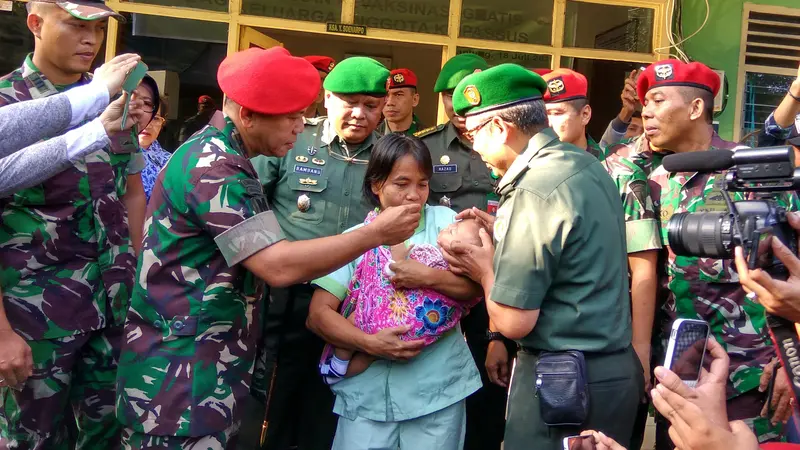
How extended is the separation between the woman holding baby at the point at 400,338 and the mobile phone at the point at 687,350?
123 centimetres

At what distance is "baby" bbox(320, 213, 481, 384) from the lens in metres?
2.71

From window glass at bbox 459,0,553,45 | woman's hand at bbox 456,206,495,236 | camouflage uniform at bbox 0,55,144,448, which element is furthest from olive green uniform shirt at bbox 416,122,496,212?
window glass at bbox 459,0,553,45

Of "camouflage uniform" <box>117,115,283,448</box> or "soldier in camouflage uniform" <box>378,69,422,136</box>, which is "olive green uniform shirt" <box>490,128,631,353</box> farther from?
"soldier in camouflage uniform" <box>378,69,422,136</box>

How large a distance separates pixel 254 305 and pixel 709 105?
2153 millimetres

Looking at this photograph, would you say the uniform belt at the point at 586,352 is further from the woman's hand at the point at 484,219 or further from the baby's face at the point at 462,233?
the woman's hand at the point at 484,219

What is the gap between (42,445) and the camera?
9.20 ft

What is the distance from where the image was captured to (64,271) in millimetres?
2895

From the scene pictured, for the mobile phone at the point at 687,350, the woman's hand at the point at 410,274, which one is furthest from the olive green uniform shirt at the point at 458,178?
the mobile phone at the point at 687,350

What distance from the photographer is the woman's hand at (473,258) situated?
2492 mm

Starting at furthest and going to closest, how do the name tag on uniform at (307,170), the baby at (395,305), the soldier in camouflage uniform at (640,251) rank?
the name tag on uniform at (307,170)
the soldier in camouflage uniform at (640,251)
the baby at (395,305)

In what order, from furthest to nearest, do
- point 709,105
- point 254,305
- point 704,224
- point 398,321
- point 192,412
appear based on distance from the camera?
point 709,105, point 398,321, point 254,305, point 192,412, point 704,224

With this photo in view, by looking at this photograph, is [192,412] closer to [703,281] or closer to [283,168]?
[283,168]

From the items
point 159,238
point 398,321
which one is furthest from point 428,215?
point 159,238

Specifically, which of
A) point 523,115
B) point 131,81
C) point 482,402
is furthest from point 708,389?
point 482,402
